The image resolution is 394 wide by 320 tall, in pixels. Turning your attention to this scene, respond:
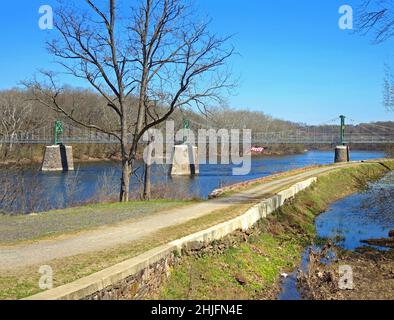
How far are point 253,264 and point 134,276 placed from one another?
5091 mm

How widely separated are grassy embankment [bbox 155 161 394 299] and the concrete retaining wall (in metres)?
0.37

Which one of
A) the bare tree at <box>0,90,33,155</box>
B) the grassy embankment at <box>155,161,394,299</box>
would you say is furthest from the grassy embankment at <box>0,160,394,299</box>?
the bare tree at <box>0,90,33,155</box>

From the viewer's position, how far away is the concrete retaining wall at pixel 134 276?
19.9ft

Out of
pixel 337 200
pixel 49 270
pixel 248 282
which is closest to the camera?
pixel 49 270

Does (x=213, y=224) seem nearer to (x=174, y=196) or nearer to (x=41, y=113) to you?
(x=174, y=196)

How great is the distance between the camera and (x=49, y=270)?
23.1 feet

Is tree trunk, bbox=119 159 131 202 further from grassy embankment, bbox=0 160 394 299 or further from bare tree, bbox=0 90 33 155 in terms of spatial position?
bare tree, bbox=0 90 33 155

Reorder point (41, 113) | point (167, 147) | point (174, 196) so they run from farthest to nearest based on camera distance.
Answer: point (41, 113) → point (167, 147) → point (174, 196)

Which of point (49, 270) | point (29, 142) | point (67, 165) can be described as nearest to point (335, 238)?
point (49, 270)

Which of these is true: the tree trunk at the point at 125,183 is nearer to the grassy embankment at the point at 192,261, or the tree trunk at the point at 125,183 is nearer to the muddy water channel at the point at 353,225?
the grassy embankment at the point at 192,261

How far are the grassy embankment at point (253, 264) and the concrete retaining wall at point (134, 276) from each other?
37 centimetres

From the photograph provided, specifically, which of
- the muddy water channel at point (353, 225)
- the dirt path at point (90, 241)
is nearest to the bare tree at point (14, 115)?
the muddy water channel at point (353, 225)

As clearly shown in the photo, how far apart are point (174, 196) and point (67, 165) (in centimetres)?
4635

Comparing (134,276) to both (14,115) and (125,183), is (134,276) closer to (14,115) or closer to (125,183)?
(125,183)
